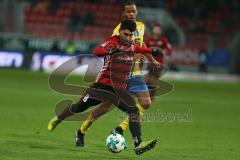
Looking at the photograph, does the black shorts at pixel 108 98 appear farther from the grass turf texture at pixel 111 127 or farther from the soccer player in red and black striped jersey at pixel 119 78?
the grass turf texture at pixel 111 127

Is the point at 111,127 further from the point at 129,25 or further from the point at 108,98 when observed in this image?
the point at 129,25

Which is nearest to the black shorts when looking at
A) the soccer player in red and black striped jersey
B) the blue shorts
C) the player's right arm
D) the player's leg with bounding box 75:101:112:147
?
Answer: the soccer player in red and black striped jersey

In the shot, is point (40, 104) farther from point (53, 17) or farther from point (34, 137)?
point (53, 17)

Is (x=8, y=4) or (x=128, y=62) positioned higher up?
(x=128, y=62)

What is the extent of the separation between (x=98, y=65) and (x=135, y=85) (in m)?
18.8

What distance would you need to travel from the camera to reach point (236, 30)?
3816cm

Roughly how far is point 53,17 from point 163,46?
20.9 meters

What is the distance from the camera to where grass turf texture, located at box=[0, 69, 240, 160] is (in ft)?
32.3

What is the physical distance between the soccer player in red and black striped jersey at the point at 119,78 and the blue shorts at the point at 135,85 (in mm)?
694

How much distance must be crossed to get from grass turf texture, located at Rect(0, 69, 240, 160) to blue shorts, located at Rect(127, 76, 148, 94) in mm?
941

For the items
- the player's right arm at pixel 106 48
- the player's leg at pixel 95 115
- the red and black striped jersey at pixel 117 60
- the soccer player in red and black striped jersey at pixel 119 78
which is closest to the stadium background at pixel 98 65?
the player's leg at pixel 95 115

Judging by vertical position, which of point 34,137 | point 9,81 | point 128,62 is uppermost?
point 128,62

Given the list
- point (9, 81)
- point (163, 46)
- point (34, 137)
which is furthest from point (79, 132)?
point (9, 81)

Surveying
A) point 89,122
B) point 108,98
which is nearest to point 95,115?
point 89,122
